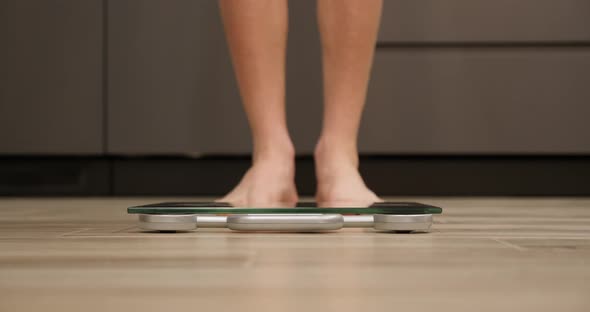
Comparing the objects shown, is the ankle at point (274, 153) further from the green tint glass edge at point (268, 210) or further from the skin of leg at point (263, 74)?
the green tint glass edge at point (268, 210)

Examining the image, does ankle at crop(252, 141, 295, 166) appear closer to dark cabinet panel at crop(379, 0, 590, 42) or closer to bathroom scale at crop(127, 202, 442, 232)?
bathroom scale at crop(127, 202, 442, 232)

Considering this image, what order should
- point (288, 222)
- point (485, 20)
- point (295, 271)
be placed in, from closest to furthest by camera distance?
1. point (295, 271)
2. point (288, 222)
3. point (485, 20)

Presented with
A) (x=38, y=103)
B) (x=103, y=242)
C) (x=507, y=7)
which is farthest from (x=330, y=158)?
(x=38, y=103)

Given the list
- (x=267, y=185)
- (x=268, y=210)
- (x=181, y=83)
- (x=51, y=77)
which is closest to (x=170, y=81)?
(x=181, y=83)

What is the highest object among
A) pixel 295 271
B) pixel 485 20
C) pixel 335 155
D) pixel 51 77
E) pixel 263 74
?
pixel 485 20

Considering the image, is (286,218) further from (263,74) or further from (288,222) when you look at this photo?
(263,74)

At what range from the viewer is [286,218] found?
676 millimetres

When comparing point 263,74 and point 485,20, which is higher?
point 485,20

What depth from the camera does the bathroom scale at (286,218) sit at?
26.8 inches

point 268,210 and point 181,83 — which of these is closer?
point 268,210

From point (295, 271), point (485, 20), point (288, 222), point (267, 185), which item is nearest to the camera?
point (295, 271)

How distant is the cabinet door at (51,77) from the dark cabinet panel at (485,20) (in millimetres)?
679

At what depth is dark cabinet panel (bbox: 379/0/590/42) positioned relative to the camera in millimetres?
1654

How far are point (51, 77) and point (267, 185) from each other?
0.91 meters
